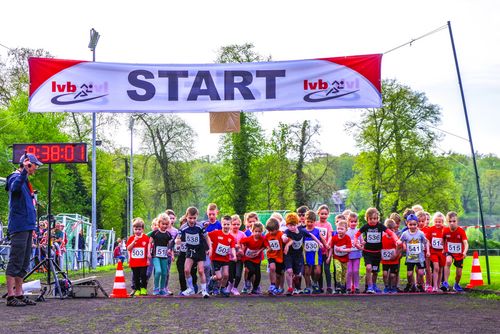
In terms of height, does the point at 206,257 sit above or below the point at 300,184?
below

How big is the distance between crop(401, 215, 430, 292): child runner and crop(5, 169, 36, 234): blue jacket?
8146 mm

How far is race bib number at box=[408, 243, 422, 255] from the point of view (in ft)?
60.0

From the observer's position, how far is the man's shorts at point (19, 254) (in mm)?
14344

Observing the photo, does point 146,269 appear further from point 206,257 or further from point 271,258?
point 271,258

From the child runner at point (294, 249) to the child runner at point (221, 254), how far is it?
3.77 feet

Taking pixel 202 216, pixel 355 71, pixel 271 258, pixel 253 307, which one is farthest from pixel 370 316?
pixel 202 216

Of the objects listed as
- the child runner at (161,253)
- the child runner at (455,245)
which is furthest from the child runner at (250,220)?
the child runner at (455,245)

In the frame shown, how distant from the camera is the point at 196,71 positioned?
1817 cm

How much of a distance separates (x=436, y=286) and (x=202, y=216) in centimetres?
9089

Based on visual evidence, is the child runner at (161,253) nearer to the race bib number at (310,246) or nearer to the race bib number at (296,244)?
the race bib number at (296,244)

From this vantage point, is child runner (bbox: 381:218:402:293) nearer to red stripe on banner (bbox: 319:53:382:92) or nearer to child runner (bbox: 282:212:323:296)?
child runner (bbox: 282:212:323:296)

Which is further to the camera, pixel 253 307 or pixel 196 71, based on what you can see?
pixel 196 71

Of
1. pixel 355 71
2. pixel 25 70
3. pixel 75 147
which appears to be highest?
pixel 25 70

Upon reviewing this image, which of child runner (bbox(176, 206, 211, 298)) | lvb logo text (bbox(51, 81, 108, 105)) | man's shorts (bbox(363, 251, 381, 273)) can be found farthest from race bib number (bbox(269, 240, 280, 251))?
lvb logo text (bbox(51, 81, 108, 105))
